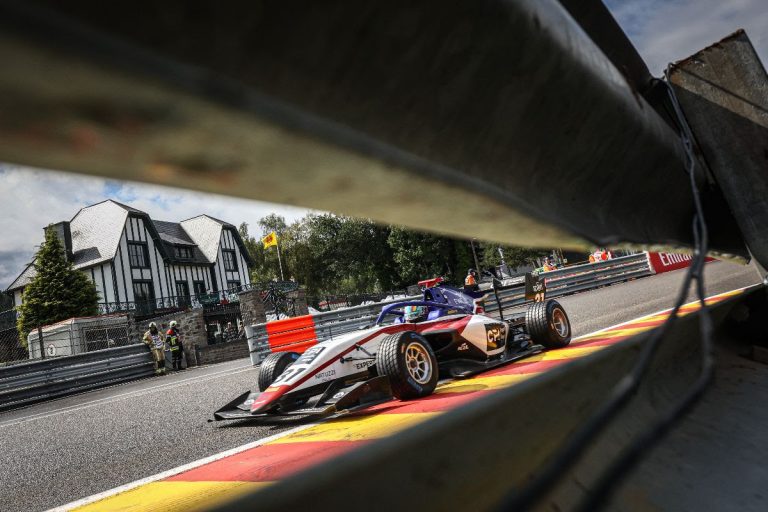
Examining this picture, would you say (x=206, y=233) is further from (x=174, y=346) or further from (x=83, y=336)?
(x=174, y=346)

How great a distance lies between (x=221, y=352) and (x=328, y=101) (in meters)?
17.9

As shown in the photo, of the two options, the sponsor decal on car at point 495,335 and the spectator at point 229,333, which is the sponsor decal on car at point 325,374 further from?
the spectator at point 229,333

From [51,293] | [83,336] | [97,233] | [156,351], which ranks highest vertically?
[97,233]

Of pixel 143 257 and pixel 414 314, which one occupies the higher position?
pixel 143 257

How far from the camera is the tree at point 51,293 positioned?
25.0 m

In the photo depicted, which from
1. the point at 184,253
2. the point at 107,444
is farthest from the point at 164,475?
the point at 184,253

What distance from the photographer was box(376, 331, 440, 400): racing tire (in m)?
3.86

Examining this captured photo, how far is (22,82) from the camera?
38 cm

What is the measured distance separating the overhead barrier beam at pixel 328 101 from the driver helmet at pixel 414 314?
370 cm

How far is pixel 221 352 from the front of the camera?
56.4 ft

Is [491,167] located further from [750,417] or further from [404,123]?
[750,417]

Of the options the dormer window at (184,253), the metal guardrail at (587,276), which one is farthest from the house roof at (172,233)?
the metal guardrail at (587,276)

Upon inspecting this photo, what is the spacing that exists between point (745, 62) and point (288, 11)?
6.86ft

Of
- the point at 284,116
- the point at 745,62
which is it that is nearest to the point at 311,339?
the point at 745,62
